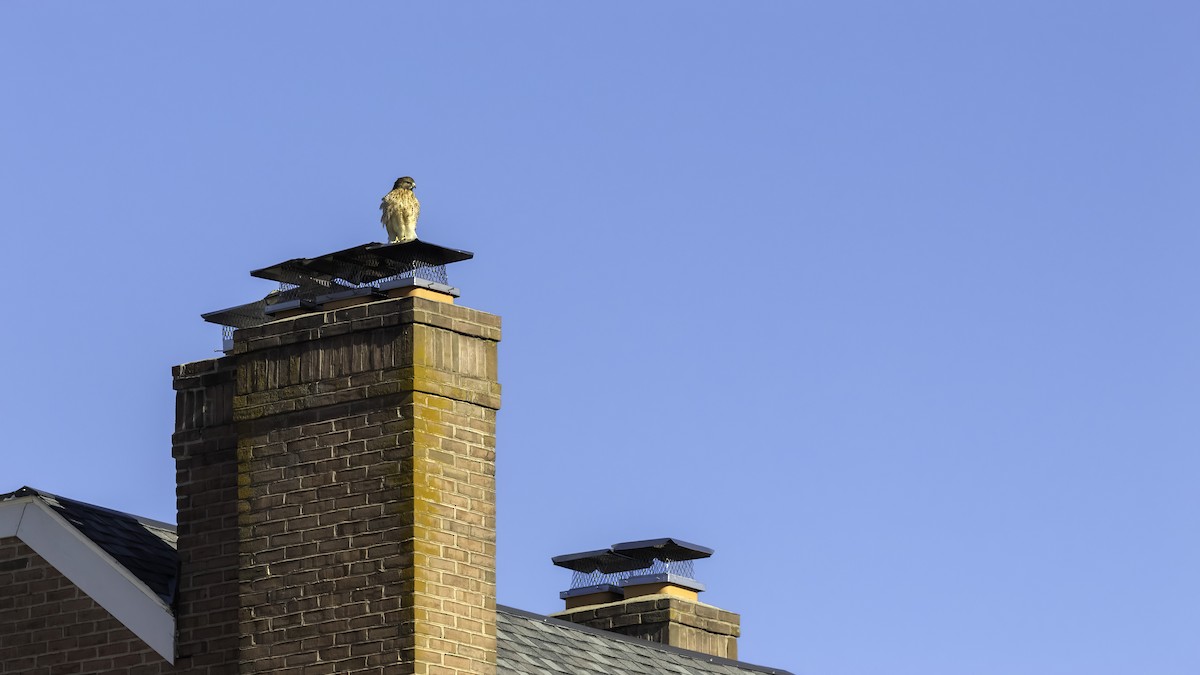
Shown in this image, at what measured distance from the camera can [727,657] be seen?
23.8 m

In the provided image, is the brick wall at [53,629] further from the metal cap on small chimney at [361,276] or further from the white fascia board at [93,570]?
the metal cap on small chimney at [361,276]

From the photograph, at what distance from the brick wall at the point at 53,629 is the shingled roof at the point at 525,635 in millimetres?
360

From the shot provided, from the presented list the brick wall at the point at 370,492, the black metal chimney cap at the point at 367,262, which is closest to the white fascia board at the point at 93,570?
the brick wall at the point at 370,492

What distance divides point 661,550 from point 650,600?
592 mm

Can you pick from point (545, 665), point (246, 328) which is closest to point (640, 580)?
point (545, 665)

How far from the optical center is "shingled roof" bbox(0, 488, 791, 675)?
16922 mm

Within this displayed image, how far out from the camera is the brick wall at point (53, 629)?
54.1ft

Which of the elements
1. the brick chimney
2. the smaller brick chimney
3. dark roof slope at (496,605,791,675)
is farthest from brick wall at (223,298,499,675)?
the smaller brick chimney

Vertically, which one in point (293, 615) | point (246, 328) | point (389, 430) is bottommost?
point (293, 615)

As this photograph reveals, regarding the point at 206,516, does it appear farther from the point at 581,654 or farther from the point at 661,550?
the point at 661,550

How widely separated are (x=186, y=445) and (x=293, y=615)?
172 cm

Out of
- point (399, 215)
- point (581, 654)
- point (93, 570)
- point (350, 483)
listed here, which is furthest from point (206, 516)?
point (581, 654)

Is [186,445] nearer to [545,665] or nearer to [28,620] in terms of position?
[28,620]

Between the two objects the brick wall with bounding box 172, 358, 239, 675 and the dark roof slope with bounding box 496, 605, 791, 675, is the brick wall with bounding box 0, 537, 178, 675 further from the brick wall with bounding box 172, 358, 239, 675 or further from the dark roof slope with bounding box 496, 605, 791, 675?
the dark roof slope with bounding box 496, 605, 791, 675
